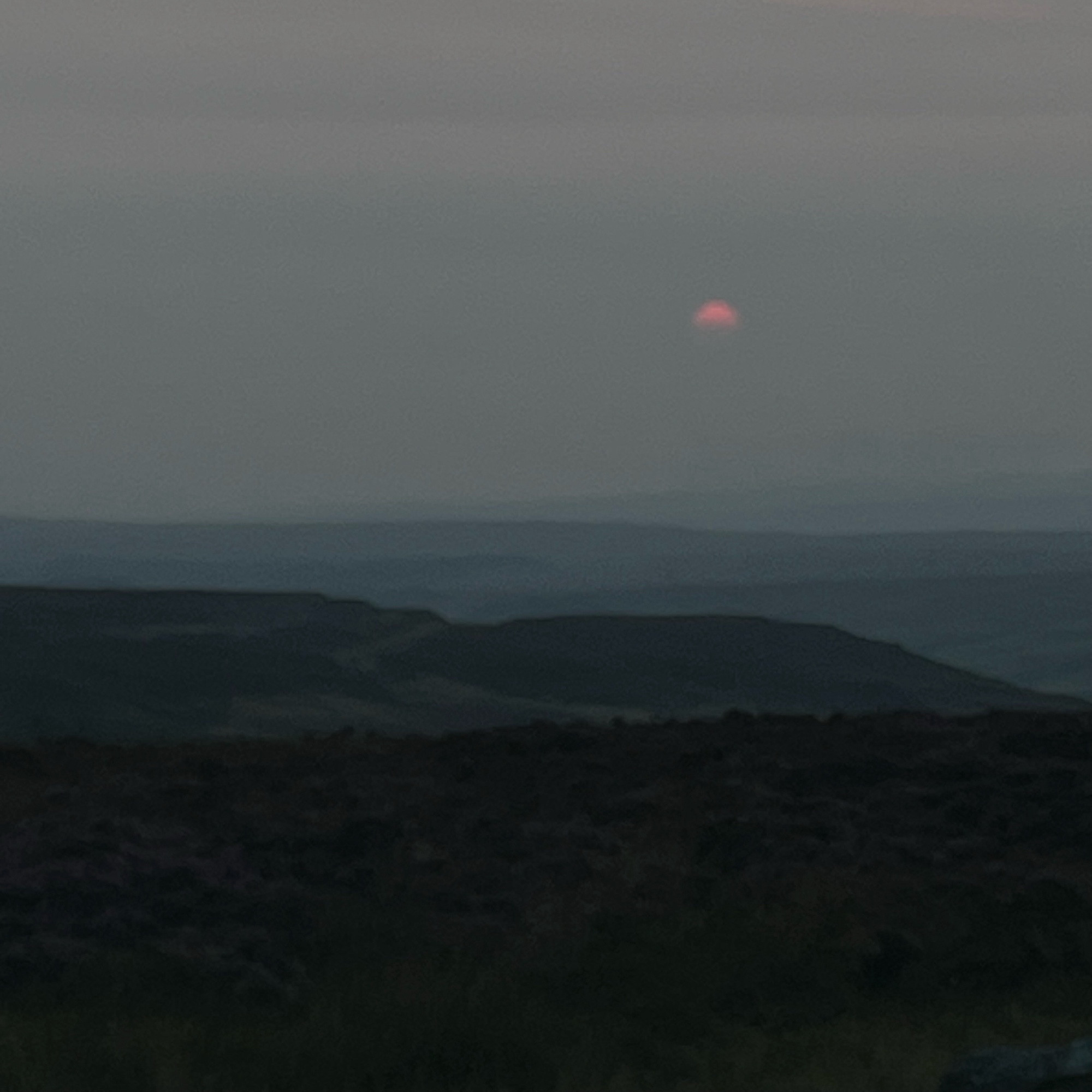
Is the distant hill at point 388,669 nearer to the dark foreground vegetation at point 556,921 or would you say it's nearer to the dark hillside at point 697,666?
the dark hillside at point 697,666

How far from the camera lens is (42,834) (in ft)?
61.2

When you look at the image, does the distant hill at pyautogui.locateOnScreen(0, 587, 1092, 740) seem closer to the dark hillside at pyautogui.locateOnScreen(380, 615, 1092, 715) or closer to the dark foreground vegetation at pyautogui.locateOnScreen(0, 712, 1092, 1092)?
the dark hillside at pyautogui.locateOnScreen(380, 615, 1092, 715)

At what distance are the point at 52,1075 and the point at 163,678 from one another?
70.0 m

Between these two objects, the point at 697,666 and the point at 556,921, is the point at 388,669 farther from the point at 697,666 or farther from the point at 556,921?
the point at 556,921

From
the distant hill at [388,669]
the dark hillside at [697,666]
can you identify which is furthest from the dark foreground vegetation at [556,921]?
the dark hillside at [697,666]

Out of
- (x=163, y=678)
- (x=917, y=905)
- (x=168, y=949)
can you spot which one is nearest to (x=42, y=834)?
(x=168, y=949)

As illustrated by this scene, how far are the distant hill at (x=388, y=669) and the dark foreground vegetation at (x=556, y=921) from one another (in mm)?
47886

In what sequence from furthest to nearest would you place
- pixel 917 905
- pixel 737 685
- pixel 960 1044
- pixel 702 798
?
pixel 737 685
pixel 702 798
pixel 917 905
pixel 960 1044

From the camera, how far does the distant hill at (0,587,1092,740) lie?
251ft

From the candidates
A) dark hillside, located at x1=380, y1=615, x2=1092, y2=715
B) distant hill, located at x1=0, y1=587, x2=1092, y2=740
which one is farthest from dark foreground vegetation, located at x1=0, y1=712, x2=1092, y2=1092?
dark hillside, located at x1=380, y1=615, x2=1092, y2=715

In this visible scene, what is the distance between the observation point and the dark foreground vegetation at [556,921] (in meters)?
13.5

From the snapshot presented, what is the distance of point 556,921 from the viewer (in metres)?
16.2

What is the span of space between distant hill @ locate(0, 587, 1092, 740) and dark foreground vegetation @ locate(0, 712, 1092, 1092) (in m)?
47.9

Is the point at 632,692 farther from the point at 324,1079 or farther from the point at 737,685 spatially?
the point at 324,1079
